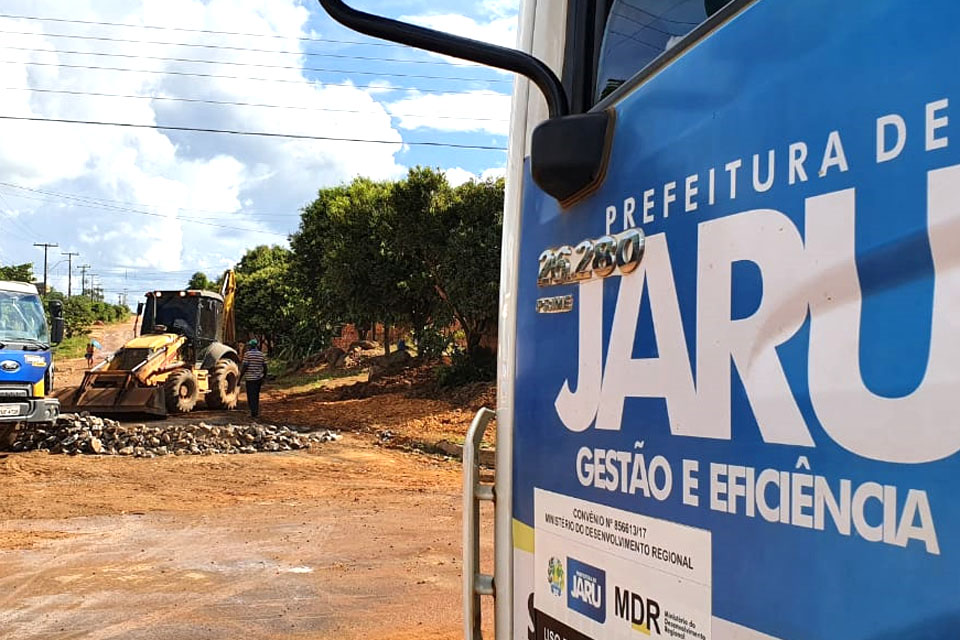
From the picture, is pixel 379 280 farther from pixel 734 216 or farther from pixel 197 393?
pixel 734 216

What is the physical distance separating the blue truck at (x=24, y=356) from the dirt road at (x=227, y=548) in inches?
31.0

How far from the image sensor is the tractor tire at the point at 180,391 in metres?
18.3

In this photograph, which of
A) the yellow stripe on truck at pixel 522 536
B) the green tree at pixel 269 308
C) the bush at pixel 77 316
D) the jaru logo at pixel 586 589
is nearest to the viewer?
the jaru logo at pixel 586 589

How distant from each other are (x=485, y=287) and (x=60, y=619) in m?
16.2

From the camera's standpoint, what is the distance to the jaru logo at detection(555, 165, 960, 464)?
1086 millimetres

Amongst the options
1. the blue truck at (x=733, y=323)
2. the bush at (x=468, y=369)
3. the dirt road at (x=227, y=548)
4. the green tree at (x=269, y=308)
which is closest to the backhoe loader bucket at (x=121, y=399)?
the dirt road at (x=227, y=548)

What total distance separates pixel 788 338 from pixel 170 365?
1880cm

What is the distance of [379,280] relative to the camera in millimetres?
24812

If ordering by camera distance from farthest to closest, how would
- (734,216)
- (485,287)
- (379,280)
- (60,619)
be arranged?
(379,280)
(485,287)
(60,619)
(734,216)

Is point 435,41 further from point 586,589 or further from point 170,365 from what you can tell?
point 170,365

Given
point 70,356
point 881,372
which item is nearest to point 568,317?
point 881,372

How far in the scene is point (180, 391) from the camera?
60.4 feet

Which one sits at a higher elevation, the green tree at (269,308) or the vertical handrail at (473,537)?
the green tree at (269,308)

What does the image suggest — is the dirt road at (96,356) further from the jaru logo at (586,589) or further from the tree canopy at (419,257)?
the jaru logo at (586,589)
